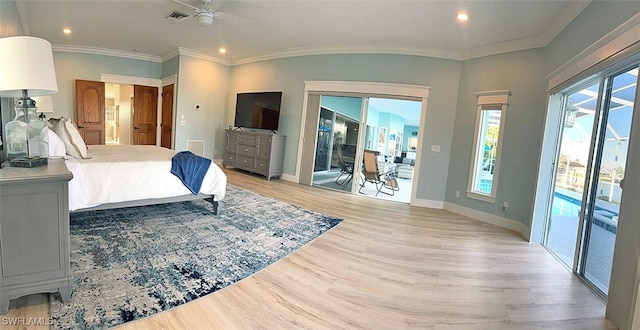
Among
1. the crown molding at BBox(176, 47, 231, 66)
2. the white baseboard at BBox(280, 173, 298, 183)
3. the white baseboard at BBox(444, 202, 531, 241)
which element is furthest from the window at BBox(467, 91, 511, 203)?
the crown molding at BBox(176, 47, 231, 66)

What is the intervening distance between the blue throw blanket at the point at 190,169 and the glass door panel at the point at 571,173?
12.9 ft

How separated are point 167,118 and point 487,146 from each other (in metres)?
7.10

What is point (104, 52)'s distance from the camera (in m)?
7.16

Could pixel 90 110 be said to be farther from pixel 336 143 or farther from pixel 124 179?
pixel 336 143

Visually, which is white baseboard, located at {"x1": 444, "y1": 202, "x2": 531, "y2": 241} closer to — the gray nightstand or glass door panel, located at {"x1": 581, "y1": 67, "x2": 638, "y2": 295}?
glass door panel, located at {"x1": 581, "y1": 67, "x2": 638, "y2": 295}

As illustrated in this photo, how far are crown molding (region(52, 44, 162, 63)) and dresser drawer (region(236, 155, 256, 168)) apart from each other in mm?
3578

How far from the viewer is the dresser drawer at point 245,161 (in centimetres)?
659

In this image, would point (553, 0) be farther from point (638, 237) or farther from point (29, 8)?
point (29, 8)

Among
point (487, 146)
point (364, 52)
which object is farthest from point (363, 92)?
point (487, 146)

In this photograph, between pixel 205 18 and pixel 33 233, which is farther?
pixel 205 18

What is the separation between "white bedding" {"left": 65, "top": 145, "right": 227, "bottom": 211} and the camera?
8.75 ft

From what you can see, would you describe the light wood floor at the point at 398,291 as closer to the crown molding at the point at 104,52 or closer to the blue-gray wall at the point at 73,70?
the crown molding at the point at 104,52

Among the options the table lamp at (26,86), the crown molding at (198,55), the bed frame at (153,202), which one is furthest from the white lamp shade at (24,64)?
the crown molding at (198,55)

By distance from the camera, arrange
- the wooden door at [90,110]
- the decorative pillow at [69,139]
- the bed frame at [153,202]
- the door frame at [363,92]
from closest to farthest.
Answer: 1. the bed frame at [153,202]
2. the decorative pillow at [69,139]
3. the door frame at [363,92]
4. the wooden door at [90,110]
